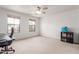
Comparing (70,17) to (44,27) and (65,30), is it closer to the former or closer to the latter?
(65,30)

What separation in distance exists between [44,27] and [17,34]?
3.03 meters

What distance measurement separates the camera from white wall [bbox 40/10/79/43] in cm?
530

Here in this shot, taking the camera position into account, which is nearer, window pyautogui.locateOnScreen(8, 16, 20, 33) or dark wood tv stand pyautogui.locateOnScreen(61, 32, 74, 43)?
dark wood tv stand pyautogui.locateOnScreen(61, 32, 74, 43)

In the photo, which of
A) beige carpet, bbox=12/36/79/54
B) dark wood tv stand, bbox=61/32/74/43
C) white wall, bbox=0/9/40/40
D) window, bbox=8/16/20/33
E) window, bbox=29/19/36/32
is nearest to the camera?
beige carpet, bbox=12/36/79/54

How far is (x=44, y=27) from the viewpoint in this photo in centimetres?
806

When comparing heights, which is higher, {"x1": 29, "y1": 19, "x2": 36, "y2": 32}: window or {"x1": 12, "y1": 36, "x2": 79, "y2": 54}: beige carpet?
{"x1": 29, "y1": 19, "x2": 36, "y2": 32}: window

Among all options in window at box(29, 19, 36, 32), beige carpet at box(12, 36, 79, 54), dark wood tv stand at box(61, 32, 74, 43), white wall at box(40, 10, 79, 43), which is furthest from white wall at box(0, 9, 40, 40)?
Answer: dark wood tv stand at box(61, 32, 74, 43)

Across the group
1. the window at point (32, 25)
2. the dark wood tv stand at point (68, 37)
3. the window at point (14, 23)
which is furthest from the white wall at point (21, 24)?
the dark wood tv stand at point (68, 37)

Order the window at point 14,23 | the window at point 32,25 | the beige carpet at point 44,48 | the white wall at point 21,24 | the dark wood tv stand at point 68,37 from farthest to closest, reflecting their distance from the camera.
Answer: the window at point 32,25, the window at point 14,23, the dark wood tv stand at point 68,37, the white wall at point 21,24, the beige carpet at point 44,48

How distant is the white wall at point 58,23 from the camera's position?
5305 millimetres

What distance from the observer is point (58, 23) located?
6.56 m

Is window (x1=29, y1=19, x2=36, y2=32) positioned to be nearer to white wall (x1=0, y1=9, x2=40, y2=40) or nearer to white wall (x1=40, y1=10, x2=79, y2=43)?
white wall (x1=0, y1=9, x2=40, y2=40)

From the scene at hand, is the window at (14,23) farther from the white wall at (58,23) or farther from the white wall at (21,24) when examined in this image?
the white wall at (58,23)

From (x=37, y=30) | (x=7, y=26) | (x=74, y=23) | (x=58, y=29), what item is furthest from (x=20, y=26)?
(x=74, y=23)
